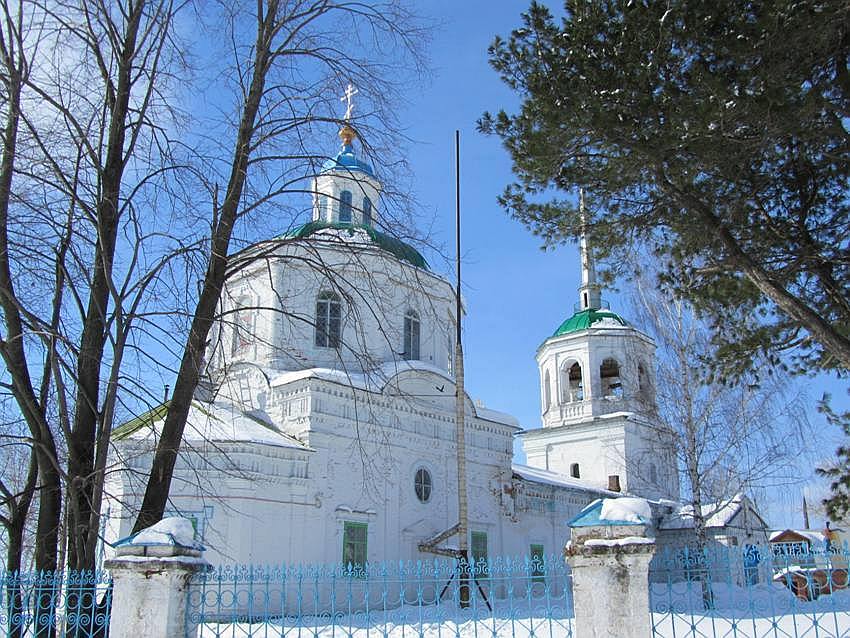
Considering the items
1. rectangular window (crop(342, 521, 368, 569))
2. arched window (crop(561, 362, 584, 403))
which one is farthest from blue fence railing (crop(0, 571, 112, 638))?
arched window (crop(561, 362, 584, 403))

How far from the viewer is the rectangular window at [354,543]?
1555cm

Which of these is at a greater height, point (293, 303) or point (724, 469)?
point (293, 303)

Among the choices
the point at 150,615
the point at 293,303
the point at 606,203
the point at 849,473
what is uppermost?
the point at 293,303

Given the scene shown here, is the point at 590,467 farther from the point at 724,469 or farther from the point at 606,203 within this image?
the point at 606,203

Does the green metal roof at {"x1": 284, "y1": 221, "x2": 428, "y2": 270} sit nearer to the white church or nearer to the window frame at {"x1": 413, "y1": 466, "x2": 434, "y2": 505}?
the white church

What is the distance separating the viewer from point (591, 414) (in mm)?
26141

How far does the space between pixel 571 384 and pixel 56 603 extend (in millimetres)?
22433

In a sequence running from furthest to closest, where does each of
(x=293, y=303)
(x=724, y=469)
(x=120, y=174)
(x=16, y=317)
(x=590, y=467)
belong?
(x=590, y=467)
(x=293, y=303)
(x=724, y=469)
(x=120, y=174)
(x=16, y=317)

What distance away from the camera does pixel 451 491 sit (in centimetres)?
1830

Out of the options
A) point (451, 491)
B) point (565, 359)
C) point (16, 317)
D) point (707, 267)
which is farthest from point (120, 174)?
point (565, 359)

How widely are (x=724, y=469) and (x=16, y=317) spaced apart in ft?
47.0

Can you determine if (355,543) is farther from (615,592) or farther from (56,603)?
(615,592)

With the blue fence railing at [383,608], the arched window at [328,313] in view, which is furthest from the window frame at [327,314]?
the blue fence railing at [383,608]

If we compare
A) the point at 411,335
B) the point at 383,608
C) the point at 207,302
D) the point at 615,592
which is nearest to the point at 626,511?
the point at 615,592
